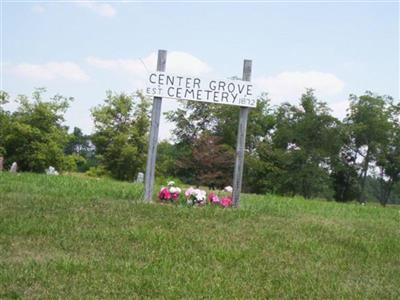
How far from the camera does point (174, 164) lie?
42.1 m

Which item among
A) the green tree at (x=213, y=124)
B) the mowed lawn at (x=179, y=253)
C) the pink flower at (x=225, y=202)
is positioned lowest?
the mowed lawn at (x=179, y=253)

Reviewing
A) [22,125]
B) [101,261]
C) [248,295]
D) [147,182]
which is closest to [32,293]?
[101,261]

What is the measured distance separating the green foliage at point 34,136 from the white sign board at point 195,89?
94.6 ft

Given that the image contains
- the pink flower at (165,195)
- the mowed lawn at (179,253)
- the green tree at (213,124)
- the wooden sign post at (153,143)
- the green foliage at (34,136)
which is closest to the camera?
the mowed lawn at (179,253)

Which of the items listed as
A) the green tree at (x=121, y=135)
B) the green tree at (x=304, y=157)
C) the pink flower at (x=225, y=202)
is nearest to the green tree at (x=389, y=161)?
the green tree at (x=304, y=157)

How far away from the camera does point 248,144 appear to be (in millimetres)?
48094

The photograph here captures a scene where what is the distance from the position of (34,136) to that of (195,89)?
30274 mm

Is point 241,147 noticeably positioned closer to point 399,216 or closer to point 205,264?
point 205,264

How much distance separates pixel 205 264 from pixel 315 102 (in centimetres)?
4273

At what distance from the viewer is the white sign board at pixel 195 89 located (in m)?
9.17

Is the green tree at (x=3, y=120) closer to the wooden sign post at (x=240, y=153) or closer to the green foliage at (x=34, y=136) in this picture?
the green foliage at (x=34, y=136)

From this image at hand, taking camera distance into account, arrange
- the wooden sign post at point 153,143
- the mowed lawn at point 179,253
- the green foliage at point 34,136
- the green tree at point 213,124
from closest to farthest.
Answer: the mowed lawn at point 179,253
the wooden sign post at point 153,143
the green foliage at point 34,136
the green tree at point 213,124

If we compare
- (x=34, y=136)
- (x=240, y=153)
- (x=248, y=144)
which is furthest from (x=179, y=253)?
(x=248, y=144)

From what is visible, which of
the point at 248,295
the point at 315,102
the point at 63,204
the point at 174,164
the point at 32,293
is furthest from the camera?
the point at 315,102
